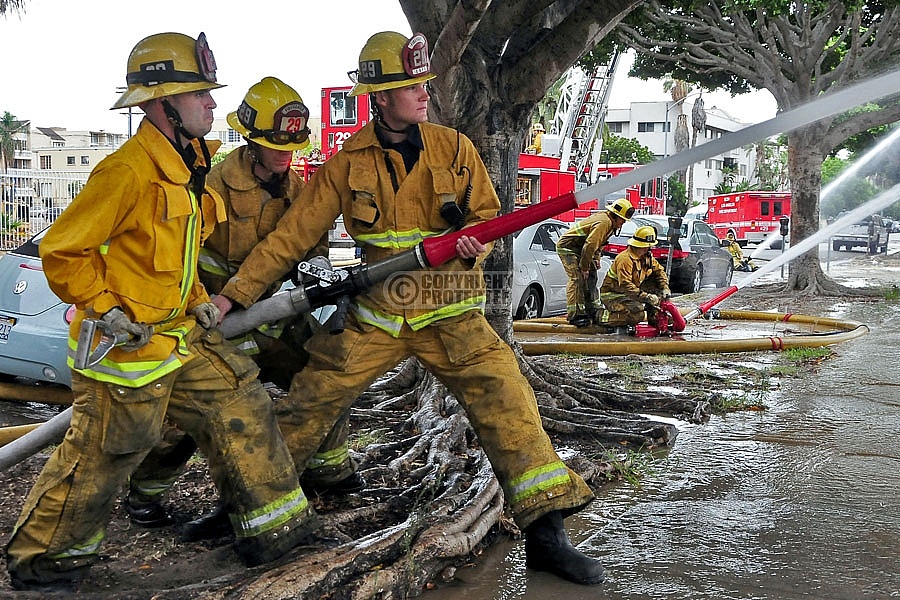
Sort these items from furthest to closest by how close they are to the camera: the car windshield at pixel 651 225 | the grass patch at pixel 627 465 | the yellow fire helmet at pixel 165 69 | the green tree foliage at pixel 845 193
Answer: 1. the green tree foliage at pixel 845 193
2. the car windshield at pixel 651 225
3. the grass patch at pixel 627 465
4. the yellow fire helmet at pixel 165 69

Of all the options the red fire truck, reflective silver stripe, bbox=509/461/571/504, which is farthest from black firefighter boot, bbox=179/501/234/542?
the red fire truck

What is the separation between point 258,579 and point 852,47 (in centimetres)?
1298

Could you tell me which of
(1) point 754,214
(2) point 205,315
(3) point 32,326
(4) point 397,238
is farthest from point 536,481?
(1) point 754,214

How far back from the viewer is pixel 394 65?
132 inches

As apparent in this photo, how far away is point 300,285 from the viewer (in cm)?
344

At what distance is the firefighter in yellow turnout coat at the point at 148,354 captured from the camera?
9.07 ft

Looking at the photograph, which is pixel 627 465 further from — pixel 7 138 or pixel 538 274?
pixel 7 138

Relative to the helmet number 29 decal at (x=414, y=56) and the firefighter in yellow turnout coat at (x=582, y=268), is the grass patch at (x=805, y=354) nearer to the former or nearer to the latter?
the firefighter in yellow turnout coat at (x=582, y=268)

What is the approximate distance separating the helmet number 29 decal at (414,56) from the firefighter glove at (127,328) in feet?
4.53

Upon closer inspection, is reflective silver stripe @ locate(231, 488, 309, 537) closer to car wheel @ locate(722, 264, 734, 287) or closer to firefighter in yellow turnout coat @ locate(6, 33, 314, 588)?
firefighter in yellow turnout coat @ locate(6, 33, 314, 588)

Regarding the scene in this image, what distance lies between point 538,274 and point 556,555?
745 cm

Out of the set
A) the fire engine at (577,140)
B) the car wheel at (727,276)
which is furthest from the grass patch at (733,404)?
the fire engine at (577,140)

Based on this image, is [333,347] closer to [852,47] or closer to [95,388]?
[95,388]

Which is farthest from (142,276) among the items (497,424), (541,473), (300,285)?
(541,473)
